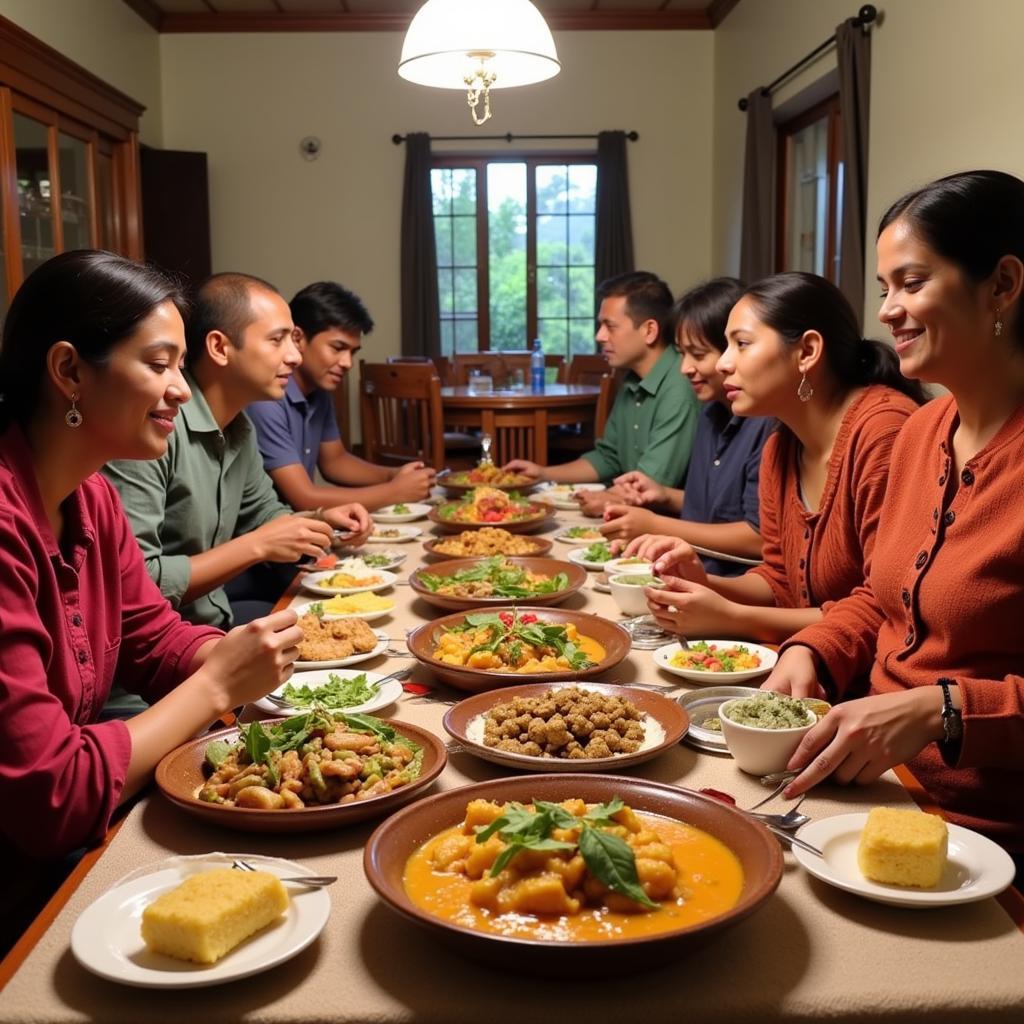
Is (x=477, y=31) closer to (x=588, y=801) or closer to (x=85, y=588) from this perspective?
(x=85, y=588)

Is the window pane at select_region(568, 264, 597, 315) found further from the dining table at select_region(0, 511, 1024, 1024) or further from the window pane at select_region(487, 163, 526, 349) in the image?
the dining table at select_region(0, 511, 1024, 1024)

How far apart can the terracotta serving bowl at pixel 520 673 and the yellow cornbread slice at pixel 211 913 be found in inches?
25.0

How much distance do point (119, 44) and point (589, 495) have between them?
15.9 feet

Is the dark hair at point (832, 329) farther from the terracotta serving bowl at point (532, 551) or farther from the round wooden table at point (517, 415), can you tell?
the round wooden table at point (517, 415)

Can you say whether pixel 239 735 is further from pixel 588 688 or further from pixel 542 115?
pixel 542 115

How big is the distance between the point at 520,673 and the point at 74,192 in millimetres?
4842

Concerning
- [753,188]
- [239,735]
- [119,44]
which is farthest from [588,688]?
[119,44]

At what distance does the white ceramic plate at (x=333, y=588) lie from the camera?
2.27 metres

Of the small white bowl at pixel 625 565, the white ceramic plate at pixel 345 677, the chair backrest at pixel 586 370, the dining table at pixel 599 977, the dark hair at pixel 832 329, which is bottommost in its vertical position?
the dining table at pixel 599 977

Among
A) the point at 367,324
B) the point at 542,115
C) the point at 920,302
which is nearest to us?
the point at 920,302

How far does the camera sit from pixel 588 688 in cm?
151

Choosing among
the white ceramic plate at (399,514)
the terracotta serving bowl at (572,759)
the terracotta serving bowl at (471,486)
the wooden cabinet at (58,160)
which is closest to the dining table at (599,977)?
the terracotta serving bowl at (572,759)

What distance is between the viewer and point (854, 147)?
188 inches

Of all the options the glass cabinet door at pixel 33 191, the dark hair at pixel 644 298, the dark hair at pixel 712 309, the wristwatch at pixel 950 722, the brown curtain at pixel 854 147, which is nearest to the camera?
the wristwatch at pixel 950 722
